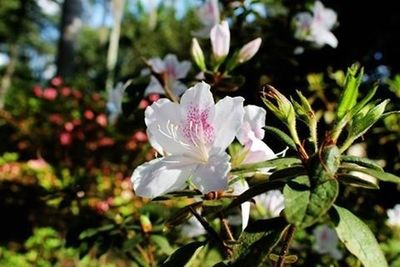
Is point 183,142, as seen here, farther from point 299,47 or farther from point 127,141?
point 127,141

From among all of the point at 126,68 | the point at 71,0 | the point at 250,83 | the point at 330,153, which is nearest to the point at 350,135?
the point at 330,153

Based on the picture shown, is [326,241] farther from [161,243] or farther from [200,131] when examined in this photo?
[200,131]

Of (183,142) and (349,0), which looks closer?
(183,142)

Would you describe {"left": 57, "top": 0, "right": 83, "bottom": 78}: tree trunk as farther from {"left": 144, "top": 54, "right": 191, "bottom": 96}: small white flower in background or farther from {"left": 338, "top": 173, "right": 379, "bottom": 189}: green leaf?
{"left": 338, "top": 173, "right": 379, "bottom": 189}: green leaf

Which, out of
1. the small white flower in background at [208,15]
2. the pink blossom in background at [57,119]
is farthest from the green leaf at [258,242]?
the pink blossom in background at [57,119]

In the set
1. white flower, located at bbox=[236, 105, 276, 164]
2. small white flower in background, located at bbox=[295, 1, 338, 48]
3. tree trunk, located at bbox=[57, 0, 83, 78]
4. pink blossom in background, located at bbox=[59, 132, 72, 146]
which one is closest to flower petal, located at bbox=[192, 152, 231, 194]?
white flower, located at bbox=[236, 105, 276, 164]

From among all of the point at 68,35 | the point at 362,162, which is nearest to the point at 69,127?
the point at 68,35

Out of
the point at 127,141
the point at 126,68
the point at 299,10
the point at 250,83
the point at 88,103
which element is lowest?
the point at 126,68
